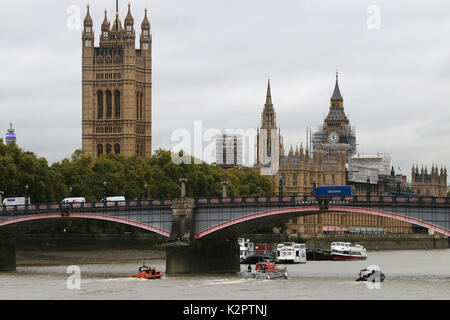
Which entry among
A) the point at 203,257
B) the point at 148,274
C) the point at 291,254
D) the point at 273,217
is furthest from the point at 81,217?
the point at 291,254

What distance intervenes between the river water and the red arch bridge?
3.64 metres

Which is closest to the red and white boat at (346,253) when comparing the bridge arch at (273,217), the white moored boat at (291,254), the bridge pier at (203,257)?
the white moored boat at (291,254)

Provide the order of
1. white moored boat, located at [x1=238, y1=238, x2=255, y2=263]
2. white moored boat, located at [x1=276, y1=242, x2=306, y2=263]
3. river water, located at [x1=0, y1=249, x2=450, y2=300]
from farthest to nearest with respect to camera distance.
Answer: white moored boat, located at [x1=276, y1=242, x2=306, y2=263] → white moored boat, located at [x1=238, y1=238, x2=255, y2=263] → river water, located at [x1=0, y1=249, x2=450, y2=300]

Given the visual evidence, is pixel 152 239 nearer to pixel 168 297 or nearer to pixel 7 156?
pixel 7 156

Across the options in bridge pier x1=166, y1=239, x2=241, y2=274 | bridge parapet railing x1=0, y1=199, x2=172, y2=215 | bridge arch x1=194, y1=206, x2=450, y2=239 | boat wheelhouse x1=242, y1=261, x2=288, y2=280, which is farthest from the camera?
bridge parapet railing x1=0, y1=199, x2=172, y2=215

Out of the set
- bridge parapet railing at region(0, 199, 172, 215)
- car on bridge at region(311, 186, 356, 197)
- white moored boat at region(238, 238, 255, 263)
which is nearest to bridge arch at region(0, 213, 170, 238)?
bridge parapet railing at region(0, 199, 172, 215)

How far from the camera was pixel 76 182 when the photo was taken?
14912cm

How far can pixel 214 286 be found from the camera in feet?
291

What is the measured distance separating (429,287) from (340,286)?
20.3 feet

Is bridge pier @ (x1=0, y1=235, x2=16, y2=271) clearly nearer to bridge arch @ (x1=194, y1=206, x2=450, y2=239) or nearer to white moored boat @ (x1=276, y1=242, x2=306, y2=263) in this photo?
bridge arch @ (x1=194, y1=206, x2=450, y2=239)

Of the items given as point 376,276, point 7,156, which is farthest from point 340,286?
point 7,156

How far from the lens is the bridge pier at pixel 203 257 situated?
101 metres

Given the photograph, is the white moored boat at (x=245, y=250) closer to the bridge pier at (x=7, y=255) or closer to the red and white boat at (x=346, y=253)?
the red and white boat at (x=346, y=253)

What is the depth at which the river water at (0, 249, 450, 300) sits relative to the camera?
81.9 meters
